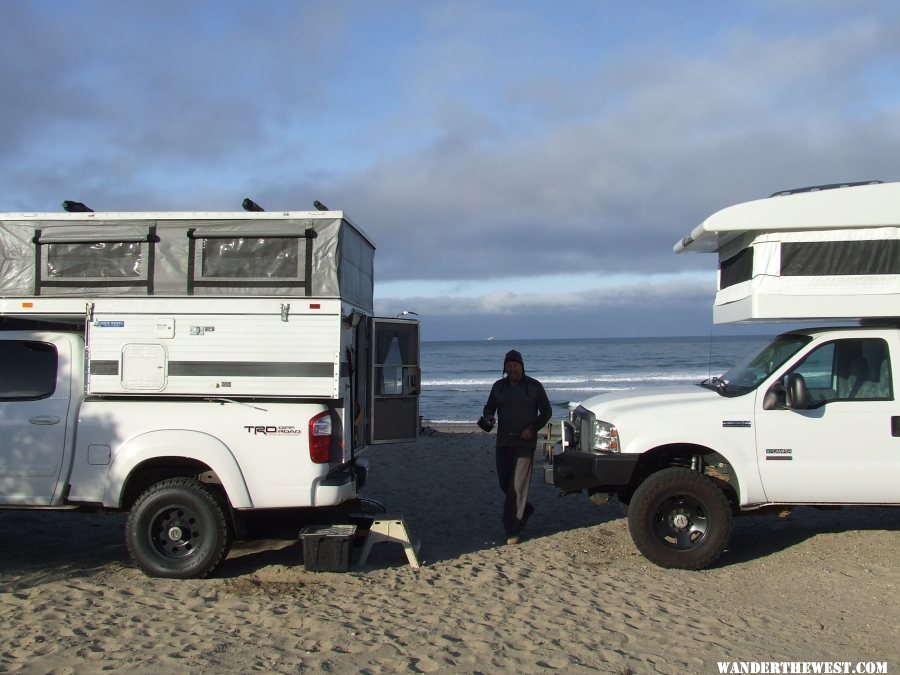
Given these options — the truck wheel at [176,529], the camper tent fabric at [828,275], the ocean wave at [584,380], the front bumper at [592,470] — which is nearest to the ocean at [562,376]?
the ocean wave at [584,380]

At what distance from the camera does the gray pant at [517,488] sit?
24.7ft

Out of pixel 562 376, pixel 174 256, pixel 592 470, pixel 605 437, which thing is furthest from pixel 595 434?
pixel 562 376

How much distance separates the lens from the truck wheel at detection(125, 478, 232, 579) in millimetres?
6051

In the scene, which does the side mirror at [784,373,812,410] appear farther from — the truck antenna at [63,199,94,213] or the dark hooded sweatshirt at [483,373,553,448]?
the truck antenna at [63,199,94,213]

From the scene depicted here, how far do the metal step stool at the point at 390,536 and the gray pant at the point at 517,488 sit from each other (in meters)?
1.23

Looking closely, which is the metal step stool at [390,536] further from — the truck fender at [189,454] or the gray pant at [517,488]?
the gray pant at [517,488]

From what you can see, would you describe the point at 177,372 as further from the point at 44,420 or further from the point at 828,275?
the point at 828,275

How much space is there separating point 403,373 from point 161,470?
2297 millimetres

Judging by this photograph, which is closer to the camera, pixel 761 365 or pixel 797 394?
pixel 797 394

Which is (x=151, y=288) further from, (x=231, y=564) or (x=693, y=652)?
(x=693, y=652)

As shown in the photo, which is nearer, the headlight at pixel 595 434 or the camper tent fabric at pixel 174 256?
the camper tent fabric at pixel 174 256

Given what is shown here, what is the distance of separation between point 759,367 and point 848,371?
706 millimetres

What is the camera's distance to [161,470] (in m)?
6.29

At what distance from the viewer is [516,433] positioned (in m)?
7.55
